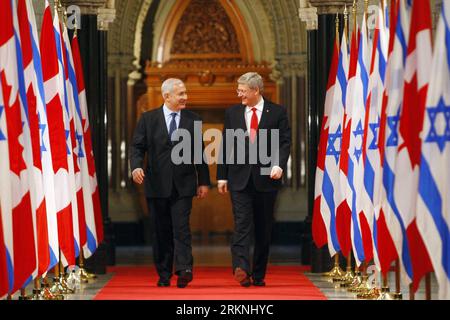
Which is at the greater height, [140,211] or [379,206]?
[379,206]

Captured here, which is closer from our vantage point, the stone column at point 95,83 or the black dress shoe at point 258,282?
the black dress shoe at point 258,282

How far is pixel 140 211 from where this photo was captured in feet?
66.0

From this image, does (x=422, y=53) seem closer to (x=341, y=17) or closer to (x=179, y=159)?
(x=179, y=159)

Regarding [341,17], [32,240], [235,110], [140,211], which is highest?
[341,17]

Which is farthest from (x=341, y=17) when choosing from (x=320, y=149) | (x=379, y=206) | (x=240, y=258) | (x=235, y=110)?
(x=379, y=206)

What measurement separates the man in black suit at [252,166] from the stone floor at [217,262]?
Answer: 80 cm

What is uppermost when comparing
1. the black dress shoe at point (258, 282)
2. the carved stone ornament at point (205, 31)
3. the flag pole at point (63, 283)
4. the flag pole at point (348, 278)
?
the carved stone ornament at point (205, 31)

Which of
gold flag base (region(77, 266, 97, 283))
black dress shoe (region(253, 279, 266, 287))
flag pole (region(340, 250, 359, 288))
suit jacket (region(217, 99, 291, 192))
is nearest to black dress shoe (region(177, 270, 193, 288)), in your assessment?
black dress shoe (region(253, 279, 266, 287))

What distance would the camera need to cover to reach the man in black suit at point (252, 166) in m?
10.9

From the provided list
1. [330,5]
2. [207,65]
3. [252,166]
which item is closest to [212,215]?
[207,65]

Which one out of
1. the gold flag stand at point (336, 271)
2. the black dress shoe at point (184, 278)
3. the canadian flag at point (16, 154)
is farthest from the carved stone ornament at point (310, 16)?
the canadian flag at point (16, 154)

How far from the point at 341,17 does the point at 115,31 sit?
6902mm

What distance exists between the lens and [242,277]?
10.9 metres

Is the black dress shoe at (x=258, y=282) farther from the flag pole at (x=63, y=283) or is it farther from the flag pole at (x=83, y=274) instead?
the flag pole at (x=83, y=274)
